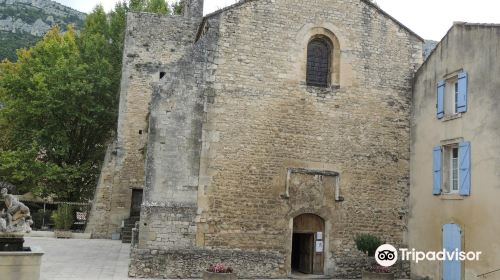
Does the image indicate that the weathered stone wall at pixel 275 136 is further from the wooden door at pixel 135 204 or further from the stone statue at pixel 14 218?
the wooden door at pixel 135 204

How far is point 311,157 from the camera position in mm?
14039

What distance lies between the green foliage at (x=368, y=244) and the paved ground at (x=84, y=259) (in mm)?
6606

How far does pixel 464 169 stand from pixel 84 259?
37.7 ft

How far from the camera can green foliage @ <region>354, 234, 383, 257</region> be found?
13422 millimetres

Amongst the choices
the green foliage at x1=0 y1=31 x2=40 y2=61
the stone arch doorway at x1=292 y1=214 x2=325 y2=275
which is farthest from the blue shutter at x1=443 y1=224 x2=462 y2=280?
the green foliage at x1=0 y1=31 x2=40 y2=61

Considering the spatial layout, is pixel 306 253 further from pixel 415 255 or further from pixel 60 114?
pixel 60 114

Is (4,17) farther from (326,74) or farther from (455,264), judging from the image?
(455,264)

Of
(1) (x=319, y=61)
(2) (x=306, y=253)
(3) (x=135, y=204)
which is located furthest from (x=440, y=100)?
(3) (x=135, y=204)

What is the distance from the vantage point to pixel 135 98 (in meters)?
21.3

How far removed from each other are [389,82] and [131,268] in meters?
9.73

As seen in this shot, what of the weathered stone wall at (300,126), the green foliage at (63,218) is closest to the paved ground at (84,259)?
the green foliage at (63,218)

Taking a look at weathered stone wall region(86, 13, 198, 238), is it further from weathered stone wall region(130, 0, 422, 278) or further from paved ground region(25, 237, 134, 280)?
weathered stone wall region(130, 0, 422, 278)

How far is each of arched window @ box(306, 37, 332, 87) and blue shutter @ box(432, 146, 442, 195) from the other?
12.8 feet

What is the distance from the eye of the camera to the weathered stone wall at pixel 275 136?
506 inches
